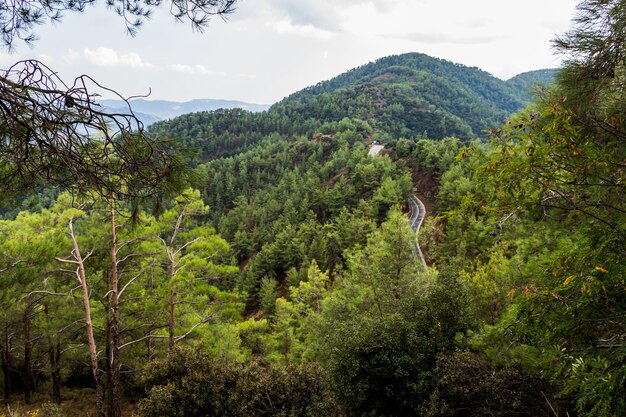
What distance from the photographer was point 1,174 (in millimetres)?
3811

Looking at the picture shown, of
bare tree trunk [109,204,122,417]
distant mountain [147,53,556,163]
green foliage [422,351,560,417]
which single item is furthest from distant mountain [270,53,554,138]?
green foliage [422,351,560,417]

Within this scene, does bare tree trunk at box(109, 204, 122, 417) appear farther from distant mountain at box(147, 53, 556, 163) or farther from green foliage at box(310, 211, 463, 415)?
distant mountain at box(147, 53, 556, 163)

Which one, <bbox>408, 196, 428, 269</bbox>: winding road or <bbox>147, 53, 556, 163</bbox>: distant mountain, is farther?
<bbox>147, 53, 556, 163</bbox>: distant mountain

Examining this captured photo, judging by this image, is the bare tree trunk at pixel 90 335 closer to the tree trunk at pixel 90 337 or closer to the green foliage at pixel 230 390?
the tree trunk at pixel 90 337

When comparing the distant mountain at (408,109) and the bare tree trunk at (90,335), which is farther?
the distant mountain at (408,109)

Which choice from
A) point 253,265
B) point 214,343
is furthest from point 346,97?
point 214,343

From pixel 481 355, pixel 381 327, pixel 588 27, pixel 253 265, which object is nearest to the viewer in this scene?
pixel 588 27

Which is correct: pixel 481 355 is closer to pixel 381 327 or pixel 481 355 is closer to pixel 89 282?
pixel 381 327

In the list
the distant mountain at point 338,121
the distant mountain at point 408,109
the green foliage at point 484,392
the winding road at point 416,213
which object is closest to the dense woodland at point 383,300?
the green foliage at point 484,392

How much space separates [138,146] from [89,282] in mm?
8749

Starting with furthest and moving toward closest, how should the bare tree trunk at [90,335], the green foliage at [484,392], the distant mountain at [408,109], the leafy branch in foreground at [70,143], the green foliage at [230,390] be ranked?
the distant mountain at [408,109] < the bare tree trunk at [90,335] < the green foliage at [230,390] < the green foliage at [484,392] < the leafy branch in foreground at [70,143]

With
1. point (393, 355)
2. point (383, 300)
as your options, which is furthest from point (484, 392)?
point (383, 300)

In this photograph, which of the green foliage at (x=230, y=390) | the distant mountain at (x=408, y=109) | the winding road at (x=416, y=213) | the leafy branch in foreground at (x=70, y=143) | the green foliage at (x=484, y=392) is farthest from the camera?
the distant mountain at (x=408, y=109)

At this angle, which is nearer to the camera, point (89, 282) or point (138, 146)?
point (138, 146)
